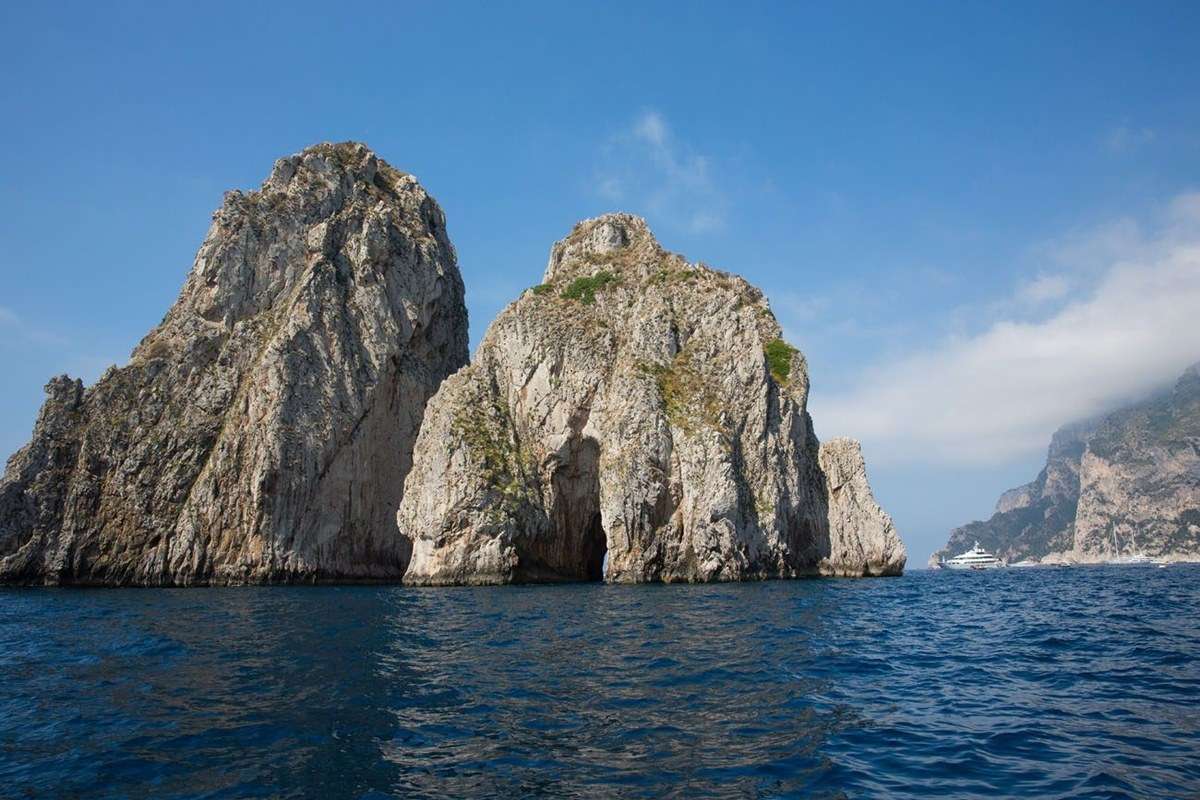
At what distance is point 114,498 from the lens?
226ft

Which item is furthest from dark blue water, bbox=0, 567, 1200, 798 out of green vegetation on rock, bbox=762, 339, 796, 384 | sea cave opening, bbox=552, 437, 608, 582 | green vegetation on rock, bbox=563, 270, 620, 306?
green vegetation on rock, bbox=563, 270, 620, 306

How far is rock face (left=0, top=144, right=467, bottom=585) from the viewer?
222 feet

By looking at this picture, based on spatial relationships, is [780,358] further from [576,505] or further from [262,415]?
[262,415]

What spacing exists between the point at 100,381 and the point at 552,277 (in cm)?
4821

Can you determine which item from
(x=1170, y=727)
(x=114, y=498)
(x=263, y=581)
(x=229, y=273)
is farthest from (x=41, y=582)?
(x=1170, y=727)

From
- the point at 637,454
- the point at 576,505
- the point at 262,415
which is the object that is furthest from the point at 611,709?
the point at 262,415

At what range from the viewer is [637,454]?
6088 cm

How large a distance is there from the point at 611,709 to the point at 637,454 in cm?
4685

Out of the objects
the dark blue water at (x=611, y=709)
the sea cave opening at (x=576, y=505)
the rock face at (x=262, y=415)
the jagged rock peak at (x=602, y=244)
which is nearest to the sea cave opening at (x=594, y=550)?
the sea cave opening at (x=576, y=505)

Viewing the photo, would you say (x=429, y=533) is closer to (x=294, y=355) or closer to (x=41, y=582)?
(x=294, y=355)

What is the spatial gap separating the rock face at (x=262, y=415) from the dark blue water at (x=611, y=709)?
44.2m

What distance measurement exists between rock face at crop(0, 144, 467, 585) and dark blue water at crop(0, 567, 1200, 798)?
1738 inches

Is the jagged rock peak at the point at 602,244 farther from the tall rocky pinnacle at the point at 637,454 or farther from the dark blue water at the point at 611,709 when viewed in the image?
the dark blue water at the point at 611,709

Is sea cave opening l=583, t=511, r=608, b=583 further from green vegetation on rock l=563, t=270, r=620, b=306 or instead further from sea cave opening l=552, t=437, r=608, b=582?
green vegetation on rock l=563, t=270, r=620, b=306
